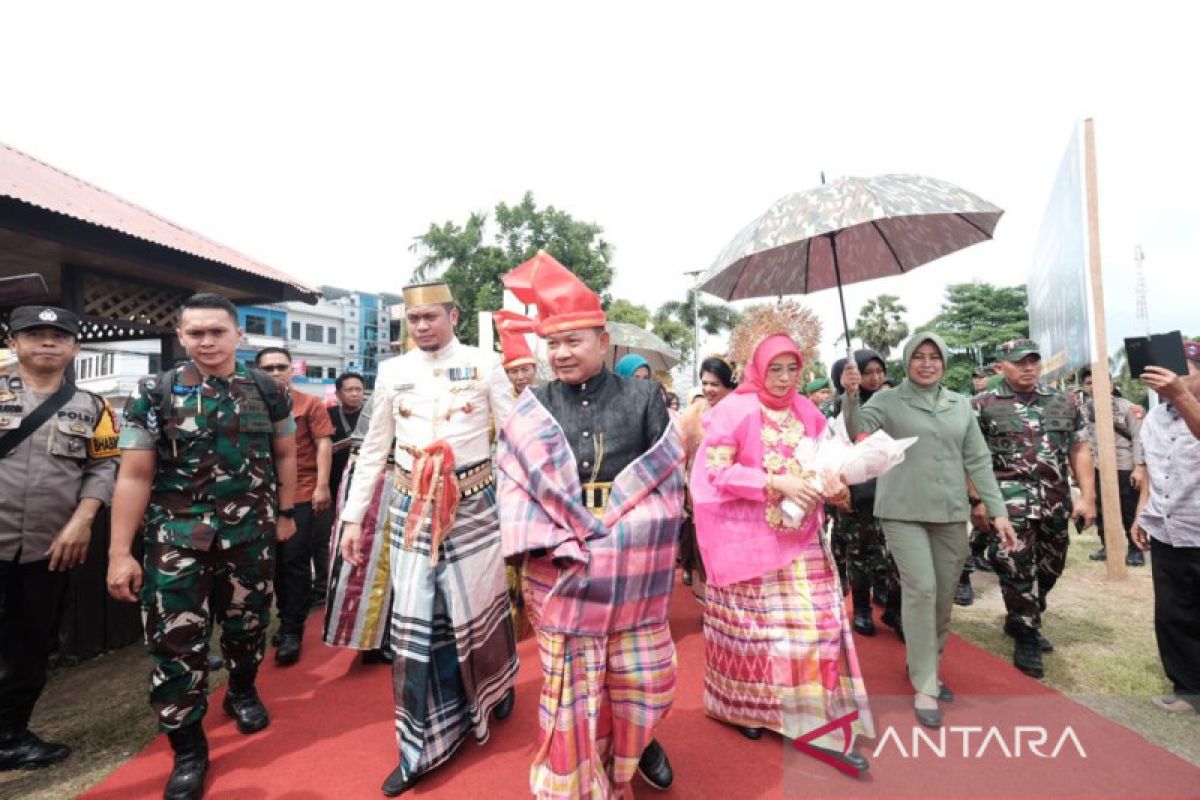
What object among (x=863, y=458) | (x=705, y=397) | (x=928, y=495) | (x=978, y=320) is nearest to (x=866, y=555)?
(x=928, y=495)

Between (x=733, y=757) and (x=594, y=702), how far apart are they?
3.42ft

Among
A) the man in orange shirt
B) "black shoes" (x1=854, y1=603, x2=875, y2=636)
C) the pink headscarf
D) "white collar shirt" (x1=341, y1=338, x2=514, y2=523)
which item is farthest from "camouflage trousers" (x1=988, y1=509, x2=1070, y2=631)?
the man in orange shirt

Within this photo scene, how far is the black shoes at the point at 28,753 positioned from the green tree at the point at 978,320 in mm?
42364

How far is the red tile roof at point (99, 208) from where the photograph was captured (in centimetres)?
480

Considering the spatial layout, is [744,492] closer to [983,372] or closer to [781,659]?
[781,659]

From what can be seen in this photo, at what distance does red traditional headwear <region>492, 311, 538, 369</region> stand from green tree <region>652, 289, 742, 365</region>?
33874 millimetres

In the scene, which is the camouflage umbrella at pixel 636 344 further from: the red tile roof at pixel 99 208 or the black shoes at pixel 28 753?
the black shoes at pixel 28 753

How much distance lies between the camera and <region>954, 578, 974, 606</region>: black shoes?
5.16m

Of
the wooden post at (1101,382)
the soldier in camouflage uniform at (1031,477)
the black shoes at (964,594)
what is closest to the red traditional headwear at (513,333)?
the soldier in camouflage uniform at (1031,477)

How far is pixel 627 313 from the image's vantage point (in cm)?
3338

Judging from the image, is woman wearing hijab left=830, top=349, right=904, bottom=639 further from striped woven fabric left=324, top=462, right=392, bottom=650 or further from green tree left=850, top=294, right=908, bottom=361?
green tree left=850, top=294, right=908, bottom=361

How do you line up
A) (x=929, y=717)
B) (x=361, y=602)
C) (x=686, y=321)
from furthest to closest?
1. (x=686, y=321)
2. (x=361, y=602)
3. (x=929, y=717)

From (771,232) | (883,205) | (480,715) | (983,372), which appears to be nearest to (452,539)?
(480,715)

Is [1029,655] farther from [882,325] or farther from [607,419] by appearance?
[882,325]
